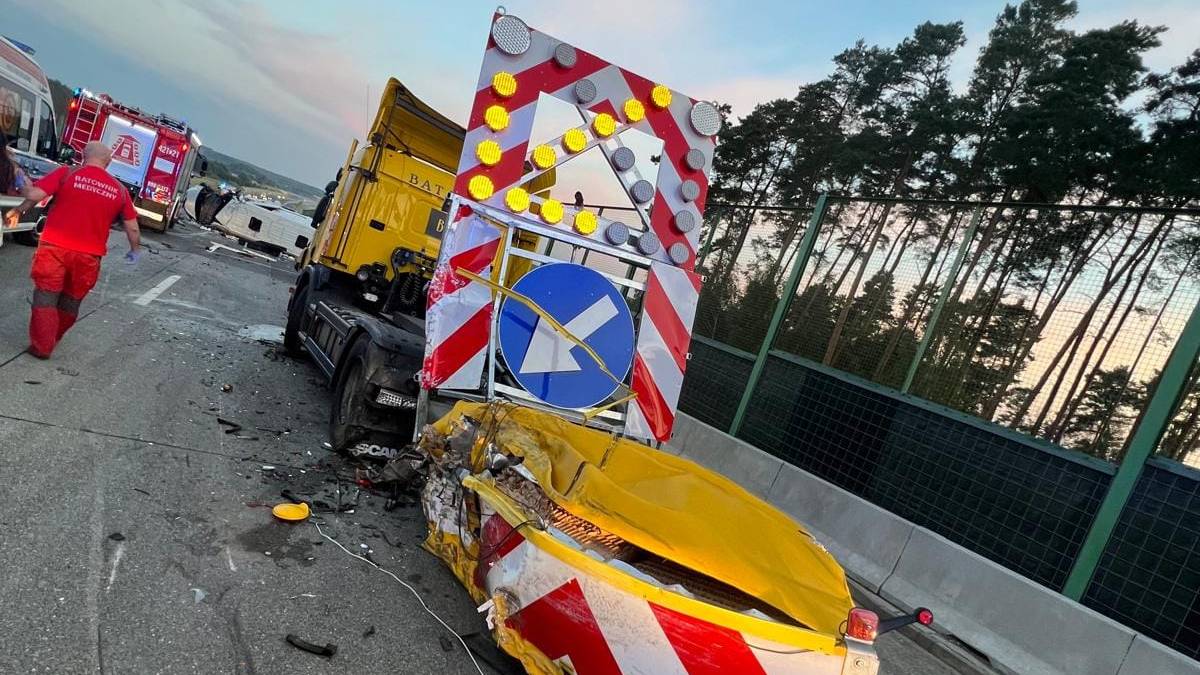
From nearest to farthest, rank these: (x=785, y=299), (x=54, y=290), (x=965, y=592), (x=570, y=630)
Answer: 1. (x=570, y=630)
2. (x=965, y=592)
3. (x=54, y=290)
4. (x=785, y=299)

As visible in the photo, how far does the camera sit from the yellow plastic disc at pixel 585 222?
3.93 meters

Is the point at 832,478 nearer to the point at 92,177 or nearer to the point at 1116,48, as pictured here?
the point at 92,177

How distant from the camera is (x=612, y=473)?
308cm

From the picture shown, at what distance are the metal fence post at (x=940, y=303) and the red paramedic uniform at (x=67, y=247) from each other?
277 inches

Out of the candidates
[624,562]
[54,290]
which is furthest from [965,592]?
[54,290]

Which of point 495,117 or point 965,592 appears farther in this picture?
point 965,592

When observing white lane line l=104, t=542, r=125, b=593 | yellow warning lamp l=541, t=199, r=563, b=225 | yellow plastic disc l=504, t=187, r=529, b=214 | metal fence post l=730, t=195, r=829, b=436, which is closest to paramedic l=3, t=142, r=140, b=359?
white lane line l=104, t=542, r=125, b=593

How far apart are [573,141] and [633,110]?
474mm

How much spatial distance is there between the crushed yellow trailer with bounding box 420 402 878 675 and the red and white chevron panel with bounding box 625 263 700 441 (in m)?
0.81

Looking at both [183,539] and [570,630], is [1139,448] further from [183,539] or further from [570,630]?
[183,539]

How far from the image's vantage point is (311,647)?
8.47 ft

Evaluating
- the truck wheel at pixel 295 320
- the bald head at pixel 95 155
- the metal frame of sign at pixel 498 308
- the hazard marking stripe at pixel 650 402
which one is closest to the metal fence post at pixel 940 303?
the hazard marking stripe at pixel 650 402

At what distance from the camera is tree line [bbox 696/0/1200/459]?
5.05m

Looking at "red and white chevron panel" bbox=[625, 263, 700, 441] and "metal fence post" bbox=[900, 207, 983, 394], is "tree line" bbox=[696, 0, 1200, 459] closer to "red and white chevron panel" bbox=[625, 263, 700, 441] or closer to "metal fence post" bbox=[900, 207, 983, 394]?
"metal fence post" bbox=[900, 207, 983, 394]
